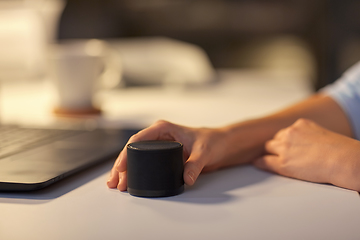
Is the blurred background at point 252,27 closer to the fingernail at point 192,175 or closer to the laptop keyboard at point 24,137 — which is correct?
the laptop keyboard at point 24,137

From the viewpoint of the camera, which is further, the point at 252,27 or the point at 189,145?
the point at 252,27

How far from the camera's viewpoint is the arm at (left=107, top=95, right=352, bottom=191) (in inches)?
18.0

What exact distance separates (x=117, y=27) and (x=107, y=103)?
166 cm

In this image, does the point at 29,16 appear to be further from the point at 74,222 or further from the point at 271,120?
the point at 74,222

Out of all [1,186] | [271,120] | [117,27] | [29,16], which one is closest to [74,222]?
[1,186]

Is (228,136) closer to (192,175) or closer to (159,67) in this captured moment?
(192,175)

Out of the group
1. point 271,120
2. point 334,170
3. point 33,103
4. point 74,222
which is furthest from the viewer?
point 33,103

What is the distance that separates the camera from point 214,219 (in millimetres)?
359

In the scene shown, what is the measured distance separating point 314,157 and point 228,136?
0.12 m

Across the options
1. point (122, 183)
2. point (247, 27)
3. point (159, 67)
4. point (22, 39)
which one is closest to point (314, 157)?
point (122, 183)

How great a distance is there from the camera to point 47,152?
0.55m

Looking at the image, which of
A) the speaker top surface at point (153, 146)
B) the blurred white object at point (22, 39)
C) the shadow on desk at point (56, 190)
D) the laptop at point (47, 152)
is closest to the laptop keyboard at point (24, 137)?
the laptop at point (47, 152)

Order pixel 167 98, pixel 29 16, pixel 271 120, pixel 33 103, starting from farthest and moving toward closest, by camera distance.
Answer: pixel 29 16, pixel 167 98, pixel 33 103, pixel 271 120

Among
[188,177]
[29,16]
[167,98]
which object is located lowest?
[167,98]
